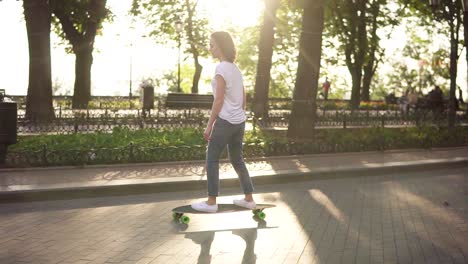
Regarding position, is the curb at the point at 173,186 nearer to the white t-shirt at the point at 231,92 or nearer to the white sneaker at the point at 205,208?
the white sneaker at the point at 205,208

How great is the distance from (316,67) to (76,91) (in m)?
19.2

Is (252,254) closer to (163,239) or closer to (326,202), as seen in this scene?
(163,239)

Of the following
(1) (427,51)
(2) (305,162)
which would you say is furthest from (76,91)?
(1) (427,51)

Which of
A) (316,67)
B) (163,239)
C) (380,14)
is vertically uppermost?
(380,14)

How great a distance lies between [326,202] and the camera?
9.13 metres

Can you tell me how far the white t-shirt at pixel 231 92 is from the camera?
7.43 meters

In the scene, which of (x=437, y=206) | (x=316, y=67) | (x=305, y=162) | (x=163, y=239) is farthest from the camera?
(x=316, y=67)

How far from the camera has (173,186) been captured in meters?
9.88

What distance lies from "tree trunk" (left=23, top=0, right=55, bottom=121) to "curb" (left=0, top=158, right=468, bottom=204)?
10.5 meters

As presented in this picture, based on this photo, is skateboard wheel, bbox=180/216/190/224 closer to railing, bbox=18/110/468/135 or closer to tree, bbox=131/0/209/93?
railing, bbox=18/110/468/135

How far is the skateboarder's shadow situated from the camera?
A: 589 centimetres

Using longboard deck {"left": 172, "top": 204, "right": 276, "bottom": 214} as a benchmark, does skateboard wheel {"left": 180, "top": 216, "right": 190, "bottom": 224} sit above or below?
below

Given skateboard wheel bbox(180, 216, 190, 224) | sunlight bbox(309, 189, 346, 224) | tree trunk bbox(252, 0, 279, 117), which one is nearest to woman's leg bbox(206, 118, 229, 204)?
skateboard wheel bbox(180, 216, 190, 224)

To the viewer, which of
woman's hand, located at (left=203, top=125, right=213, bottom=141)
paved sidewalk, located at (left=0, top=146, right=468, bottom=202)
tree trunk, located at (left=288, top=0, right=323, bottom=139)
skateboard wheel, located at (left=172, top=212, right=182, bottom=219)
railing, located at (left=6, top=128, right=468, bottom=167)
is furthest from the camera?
tree trunk, located at (left=288, top=0, right=323, bottom=139)
